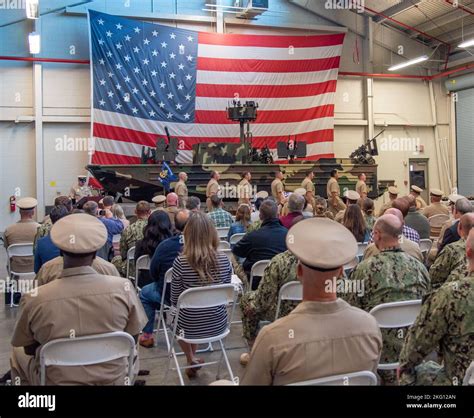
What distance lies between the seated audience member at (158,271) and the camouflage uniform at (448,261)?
1899 millimetres

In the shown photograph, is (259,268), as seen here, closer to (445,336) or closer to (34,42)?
(445,336)

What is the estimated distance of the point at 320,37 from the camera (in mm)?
17141

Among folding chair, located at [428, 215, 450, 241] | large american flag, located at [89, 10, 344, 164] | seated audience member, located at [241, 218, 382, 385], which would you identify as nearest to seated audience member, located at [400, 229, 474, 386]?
seated audience member, located at [241, 218, 382, 385]

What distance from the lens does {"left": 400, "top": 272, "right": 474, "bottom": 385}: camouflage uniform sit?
6.95ft

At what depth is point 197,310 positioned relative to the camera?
138 inches

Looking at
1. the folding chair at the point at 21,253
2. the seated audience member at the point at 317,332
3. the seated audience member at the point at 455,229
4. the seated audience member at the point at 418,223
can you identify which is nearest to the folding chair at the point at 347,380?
the seated audience member at the point at 317,332

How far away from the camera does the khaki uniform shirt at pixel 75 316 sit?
231cm

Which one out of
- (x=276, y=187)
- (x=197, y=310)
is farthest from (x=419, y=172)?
(x=197, y=310)

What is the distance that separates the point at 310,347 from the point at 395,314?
1161mm

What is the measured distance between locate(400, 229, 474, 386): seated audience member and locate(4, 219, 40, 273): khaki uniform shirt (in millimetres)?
4626

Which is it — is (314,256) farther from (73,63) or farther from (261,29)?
(261,29)

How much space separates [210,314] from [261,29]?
1542cm

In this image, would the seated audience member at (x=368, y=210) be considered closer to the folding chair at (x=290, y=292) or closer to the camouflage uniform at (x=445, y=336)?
the folding chair at (x=290, y=292)
